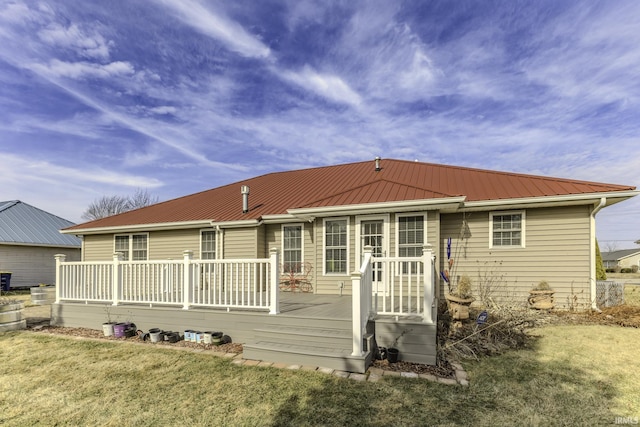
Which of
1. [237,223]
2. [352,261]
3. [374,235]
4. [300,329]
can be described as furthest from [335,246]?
[300,329]

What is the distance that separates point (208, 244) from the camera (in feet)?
36.7

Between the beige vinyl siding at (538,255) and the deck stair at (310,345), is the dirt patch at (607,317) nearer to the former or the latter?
the beige vinyl siding at (538,255)

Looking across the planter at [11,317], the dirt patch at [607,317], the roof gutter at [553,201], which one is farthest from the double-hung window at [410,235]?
the planter at [11,317]

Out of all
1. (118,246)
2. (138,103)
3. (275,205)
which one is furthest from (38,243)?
(275,205)

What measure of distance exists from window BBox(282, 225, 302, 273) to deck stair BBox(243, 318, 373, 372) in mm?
4163

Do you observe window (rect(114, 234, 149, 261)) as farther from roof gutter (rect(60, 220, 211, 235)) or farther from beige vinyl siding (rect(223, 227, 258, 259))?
beige vinyl siding (rect(223, 227, 258, 259))

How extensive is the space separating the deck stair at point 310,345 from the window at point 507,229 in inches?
222

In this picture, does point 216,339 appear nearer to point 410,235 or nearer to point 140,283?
point 140,283

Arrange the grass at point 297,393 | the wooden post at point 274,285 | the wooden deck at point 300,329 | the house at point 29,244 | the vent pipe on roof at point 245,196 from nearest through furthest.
→ the grass at point 297,393 < the wooden deck at point 300,329 < the wooden post at point 274,285 < the vent pipe on roof at point 245,196 < the house at point 29,244

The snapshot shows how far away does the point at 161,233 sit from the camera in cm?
1199

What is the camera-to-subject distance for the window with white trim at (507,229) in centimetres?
859

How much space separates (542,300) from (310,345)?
644 cm

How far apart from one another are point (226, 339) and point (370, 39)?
385 inches

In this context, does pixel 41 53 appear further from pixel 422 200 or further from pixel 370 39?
pixel 422 200
